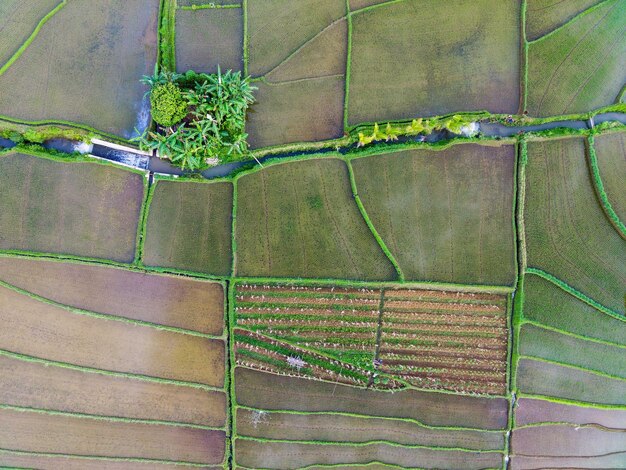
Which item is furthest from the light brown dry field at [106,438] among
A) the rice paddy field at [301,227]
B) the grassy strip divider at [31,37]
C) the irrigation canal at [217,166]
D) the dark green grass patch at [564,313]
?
the dark green grass patch at [564,313]

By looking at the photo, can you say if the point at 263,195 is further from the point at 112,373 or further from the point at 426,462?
the point at 426,462

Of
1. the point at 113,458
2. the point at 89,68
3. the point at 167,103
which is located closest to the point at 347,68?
the point at 167,103

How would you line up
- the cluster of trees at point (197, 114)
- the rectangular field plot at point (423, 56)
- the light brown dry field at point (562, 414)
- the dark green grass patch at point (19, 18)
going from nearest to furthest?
the cluster of trees at point (197, 114)
the dark green grass patch at point (19, 18)
the rectangular field plot at point (423, 56)
the light brown dry field at point (562, 414)

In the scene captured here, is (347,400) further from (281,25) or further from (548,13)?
(548,13)

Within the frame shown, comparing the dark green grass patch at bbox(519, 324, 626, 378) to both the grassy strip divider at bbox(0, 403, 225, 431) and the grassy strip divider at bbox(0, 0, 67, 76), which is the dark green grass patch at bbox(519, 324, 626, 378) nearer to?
the grassy strip divider at bbox(0, 403, 225, 431)

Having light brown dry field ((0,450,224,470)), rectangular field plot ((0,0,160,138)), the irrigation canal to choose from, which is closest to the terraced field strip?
the irrigation canal

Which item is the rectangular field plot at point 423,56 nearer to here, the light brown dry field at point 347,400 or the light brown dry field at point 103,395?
the light brown dry field at point 347,400
